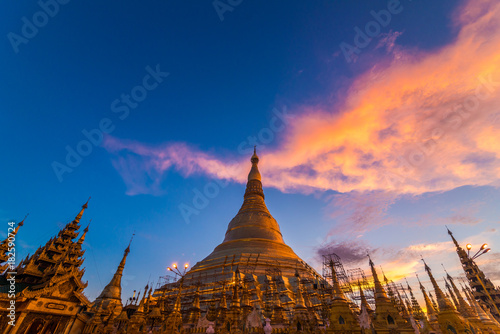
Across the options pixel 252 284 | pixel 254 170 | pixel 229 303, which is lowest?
pixel 229 303

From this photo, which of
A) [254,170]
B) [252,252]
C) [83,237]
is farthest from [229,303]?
[254,170]

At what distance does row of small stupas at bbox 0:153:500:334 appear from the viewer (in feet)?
51.1

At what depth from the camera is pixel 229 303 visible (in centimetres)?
2691

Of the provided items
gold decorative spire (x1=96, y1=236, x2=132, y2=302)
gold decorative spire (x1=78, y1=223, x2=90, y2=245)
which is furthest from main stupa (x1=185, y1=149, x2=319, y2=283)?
gold decorative spire (x1=78, y1=223, x2=90, y2=245)

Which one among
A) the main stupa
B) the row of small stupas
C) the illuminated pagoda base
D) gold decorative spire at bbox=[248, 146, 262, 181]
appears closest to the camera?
the row of small stupas

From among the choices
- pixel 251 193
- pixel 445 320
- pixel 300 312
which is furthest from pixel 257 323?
pixel 251 193

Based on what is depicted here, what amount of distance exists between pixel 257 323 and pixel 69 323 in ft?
61.9

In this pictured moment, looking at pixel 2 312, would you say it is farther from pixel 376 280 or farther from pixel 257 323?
pixel 376 280

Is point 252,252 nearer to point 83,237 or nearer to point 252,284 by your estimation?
point 252,284

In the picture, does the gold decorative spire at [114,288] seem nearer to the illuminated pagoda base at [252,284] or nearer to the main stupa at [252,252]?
the illuminated pagoda base at [252,284]

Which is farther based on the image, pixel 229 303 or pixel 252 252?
pixel 252 252

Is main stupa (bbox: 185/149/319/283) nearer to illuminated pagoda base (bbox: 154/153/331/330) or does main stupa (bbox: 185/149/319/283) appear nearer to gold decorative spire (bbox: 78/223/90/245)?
illuminated pagoda base (bbox: 154/153/331/330)

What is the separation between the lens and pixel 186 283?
34719mm

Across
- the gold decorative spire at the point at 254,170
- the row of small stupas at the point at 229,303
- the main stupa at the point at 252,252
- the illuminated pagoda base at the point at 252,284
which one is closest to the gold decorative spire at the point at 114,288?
the row of small stupas at the point at 229,303
